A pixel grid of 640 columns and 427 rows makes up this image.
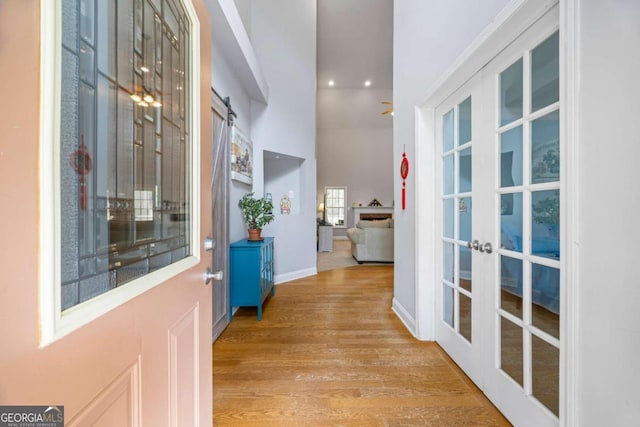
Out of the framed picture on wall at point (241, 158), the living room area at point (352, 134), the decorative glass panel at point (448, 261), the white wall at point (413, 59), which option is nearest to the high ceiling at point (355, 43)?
the living room area at point (352, 134)

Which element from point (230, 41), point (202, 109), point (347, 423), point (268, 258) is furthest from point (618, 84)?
point (268, 258)

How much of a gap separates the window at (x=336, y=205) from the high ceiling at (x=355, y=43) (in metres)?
3.57

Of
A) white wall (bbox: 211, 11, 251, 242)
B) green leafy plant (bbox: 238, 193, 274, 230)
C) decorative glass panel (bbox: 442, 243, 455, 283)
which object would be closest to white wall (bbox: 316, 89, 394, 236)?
white wall (bbox: 211, 11, 251, 242)

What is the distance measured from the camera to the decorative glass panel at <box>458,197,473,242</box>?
1722 millimetres

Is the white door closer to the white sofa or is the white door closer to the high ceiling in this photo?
the white sofa

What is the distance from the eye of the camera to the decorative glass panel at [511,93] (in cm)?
132

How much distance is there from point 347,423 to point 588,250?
4.37 feet

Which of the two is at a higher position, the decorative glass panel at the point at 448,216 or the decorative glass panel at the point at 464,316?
the decorative glass panel at the point at 448,216

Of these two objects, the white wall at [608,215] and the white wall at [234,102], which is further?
the white wall at [234,102]

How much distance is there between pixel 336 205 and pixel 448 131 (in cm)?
793

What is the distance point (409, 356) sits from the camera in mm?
1958

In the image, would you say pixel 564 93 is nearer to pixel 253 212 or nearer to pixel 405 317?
pixel 405 317

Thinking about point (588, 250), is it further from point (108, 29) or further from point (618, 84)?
point (108, 29)

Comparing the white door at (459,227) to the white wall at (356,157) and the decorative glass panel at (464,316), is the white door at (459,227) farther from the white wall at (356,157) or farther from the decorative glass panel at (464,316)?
the white wall at (356,157)
